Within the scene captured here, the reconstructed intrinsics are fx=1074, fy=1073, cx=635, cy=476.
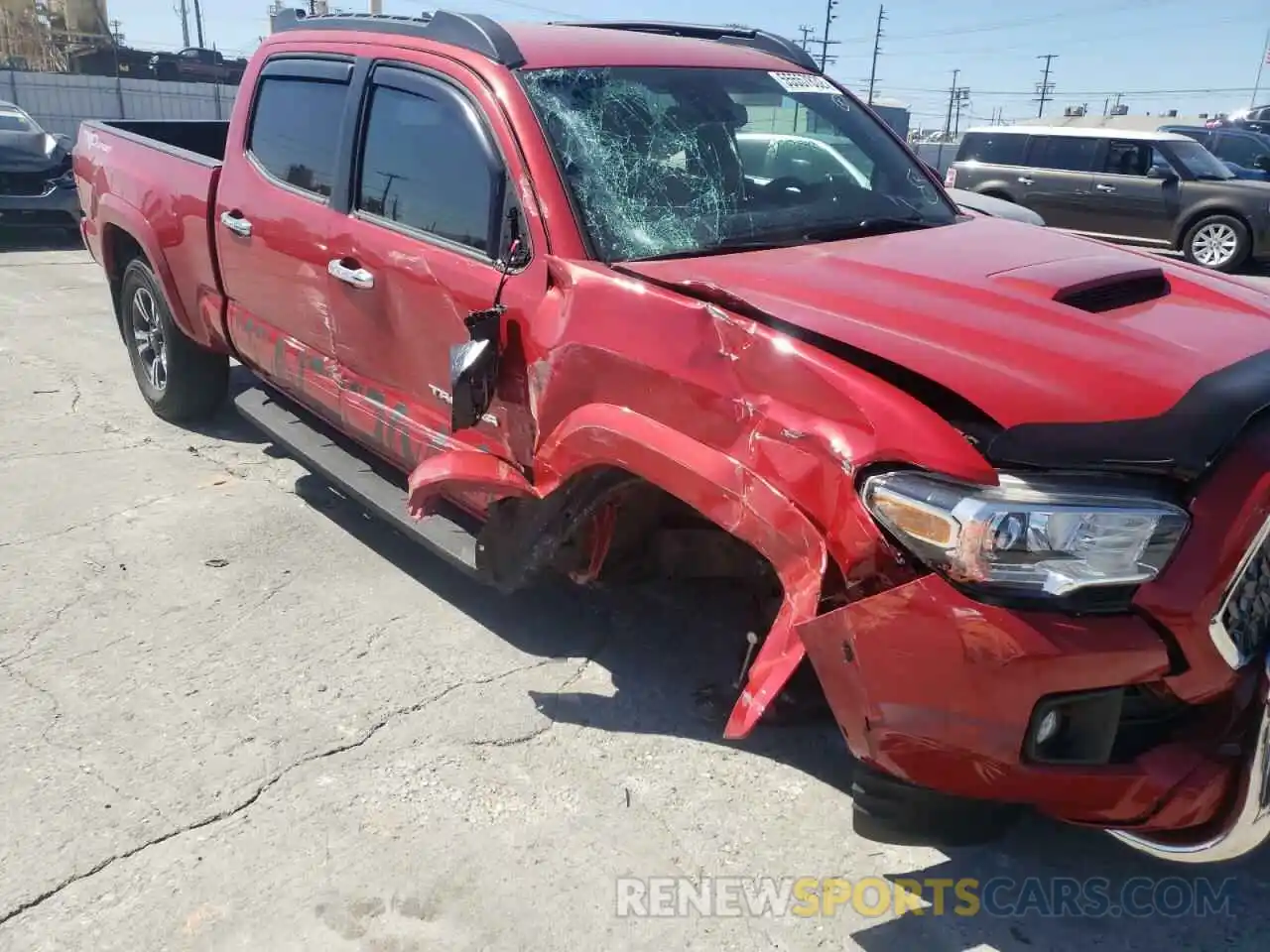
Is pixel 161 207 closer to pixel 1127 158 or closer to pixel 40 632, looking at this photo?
pixel 40 632

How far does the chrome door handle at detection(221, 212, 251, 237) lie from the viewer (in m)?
4.24

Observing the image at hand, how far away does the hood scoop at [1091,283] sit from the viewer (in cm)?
256

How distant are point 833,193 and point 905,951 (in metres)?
2.21

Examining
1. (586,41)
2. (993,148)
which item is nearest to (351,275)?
(586,41)

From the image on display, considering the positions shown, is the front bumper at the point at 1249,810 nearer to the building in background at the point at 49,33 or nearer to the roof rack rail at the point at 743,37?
the roof rack rail at the point at 743,37

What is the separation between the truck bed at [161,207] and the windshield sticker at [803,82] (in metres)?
2.39

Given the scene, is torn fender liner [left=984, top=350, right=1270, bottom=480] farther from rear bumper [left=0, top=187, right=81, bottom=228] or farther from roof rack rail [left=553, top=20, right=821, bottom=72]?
rear bumper [left=0, top=187, right=81, bottom=228]

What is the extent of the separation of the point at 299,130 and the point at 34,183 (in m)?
8.98

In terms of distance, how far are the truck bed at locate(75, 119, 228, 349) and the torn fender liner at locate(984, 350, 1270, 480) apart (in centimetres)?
369

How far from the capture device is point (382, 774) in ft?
9.50

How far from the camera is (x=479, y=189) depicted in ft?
10.5

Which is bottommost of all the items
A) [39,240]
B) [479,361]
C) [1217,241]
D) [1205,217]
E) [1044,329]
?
[39,240]

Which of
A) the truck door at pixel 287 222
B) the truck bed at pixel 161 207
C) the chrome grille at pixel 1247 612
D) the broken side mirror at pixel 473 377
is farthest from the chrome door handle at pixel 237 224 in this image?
the chrome grille at pixel 1247 612

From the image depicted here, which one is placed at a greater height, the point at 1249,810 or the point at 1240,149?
the point at 1240,149
